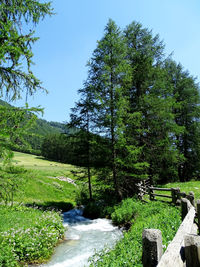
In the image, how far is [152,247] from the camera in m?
2.72

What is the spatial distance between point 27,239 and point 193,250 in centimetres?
719

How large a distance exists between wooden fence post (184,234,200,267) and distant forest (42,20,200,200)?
10.9 m

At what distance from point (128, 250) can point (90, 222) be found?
8.16 meters

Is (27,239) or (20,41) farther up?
(20,41)

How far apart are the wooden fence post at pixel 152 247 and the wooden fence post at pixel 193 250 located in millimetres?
399

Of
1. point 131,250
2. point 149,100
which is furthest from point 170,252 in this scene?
Answer: point 149,100

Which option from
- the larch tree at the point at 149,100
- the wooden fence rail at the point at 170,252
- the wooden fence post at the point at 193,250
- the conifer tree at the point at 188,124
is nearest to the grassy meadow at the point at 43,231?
the wooden fence rail at the point at 170,252

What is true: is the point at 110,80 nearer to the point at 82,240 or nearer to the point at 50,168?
the point at 82,240

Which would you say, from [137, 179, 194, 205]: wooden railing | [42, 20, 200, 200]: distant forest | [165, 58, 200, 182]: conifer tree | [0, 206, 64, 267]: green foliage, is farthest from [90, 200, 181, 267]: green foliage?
[165, 58, 200, 182]: conifer tree

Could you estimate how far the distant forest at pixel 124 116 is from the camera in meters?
14.6

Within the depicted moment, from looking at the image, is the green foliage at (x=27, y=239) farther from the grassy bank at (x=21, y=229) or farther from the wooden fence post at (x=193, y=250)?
the wooden fence post at (x=193, y=250)

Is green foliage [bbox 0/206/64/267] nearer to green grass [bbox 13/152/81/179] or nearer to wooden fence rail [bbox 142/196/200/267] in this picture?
green grass [bbox 13/152/81/179]

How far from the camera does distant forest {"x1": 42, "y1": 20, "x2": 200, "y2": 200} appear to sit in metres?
14.6

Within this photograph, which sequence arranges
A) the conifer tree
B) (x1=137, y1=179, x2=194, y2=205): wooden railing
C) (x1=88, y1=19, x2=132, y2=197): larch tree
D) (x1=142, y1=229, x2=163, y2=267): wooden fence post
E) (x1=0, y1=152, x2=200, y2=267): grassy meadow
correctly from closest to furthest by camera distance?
1. (x1=142, y1=229, x2=163, y2=267): wooden fence post
2. (x1=0, y1=152, x2=200, y2=267): grassy meadow
3. (x1=137, y1=179, x2=194, y2=205): wooden railing
4. (x1=88, y1=19, x2=132, y2=197): larch tree
5. the conifer tree
